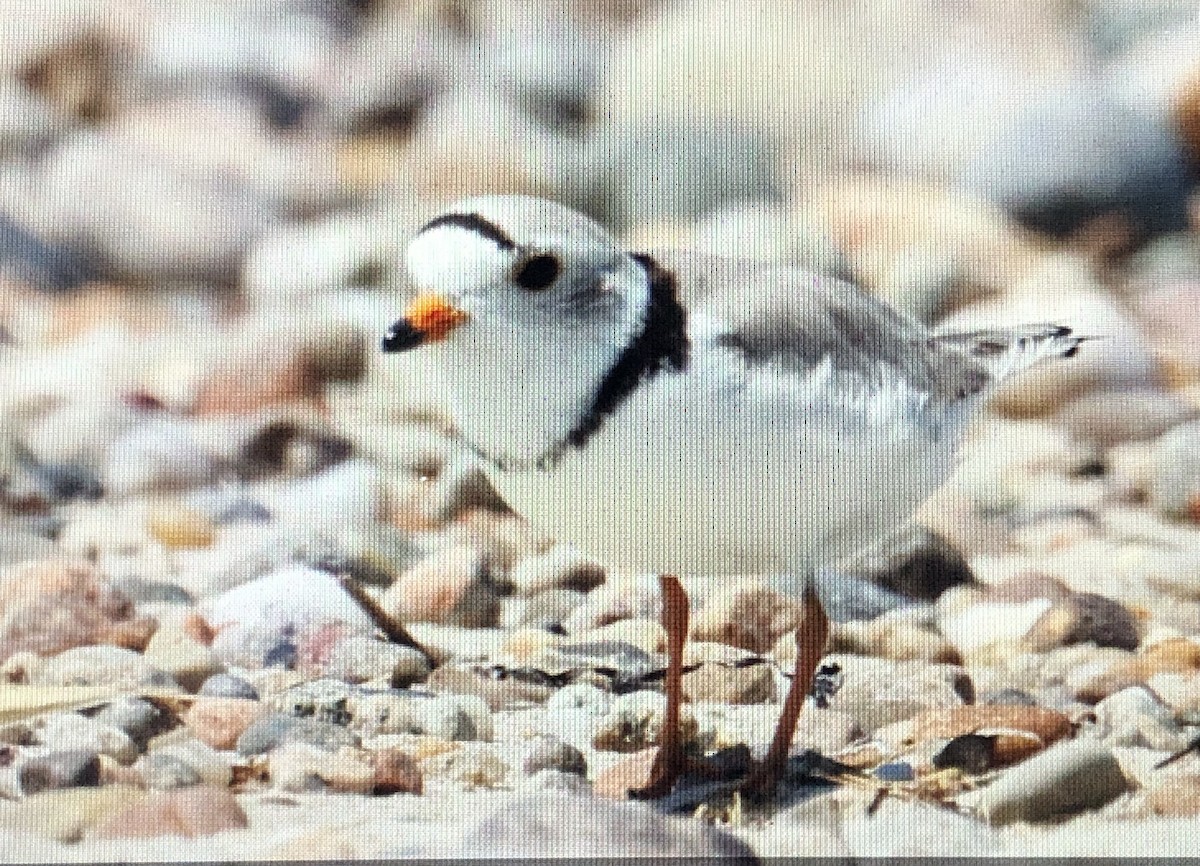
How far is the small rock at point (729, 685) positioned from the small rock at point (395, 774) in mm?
211

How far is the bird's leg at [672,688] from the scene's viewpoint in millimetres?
998

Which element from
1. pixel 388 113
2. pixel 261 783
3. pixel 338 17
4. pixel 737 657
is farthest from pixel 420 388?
pixel 261 783

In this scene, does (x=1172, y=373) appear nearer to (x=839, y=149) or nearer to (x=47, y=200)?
(x=839, y=149)

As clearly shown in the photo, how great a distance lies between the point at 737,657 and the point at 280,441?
2.17 feet

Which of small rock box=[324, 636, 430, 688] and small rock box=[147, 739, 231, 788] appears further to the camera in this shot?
small rock box=[324, 636, 430, 688]

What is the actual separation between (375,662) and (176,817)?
0.99 ft

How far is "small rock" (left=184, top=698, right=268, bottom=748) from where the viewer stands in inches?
40.5

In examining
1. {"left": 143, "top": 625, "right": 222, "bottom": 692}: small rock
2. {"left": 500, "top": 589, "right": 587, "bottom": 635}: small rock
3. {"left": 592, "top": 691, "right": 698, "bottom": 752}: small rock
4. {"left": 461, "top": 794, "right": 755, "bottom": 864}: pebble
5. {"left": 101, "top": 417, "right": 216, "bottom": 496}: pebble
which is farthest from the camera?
{"left": 101, "top": 417, "right": 216, "bottom": 496}: pebble

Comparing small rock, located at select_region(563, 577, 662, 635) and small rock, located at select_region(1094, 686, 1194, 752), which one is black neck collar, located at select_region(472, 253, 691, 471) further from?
small rock, located at select_region(1094, 686, 1194, 752)

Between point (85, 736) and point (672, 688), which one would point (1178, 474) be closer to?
point (672, 688)

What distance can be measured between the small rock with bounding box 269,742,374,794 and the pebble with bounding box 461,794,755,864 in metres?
0.11

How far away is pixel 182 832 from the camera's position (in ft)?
2.84

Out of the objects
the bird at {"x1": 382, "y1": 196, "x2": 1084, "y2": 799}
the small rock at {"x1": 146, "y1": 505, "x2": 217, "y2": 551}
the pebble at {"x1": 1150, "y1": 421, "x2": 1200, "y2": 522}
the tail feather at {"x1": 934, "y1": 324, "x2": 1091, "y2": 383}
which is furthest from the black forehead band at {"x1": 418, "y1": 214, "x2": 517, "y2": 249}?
the pebble at {"x1": 1150, "y1": 421, "x2": 1200, "y2": 522}

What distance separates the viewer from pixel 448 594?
4.25 feet
